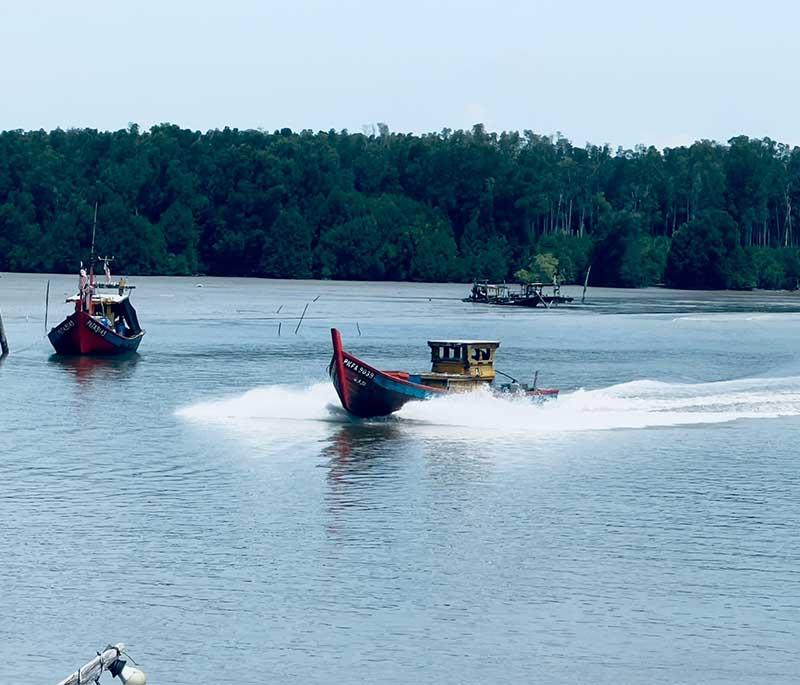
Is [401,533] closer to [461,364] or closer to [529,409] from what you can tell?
[461,364]

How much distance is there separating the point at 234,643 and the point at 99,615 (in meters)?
3.61

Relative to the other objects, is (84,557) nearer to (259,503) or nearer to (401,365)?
(259,503)

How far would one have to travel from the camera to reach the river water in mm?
34438

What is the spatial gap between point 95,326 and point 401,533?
60.1 m

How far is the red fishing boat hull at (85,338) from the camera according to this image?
102 metres

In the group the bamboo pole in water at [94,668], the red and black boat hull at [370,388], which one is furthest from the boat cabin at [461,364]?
the bamboo pole in water at [94,668]

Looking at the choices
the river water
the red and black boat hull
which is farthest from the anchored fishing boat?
the red and black boat hull

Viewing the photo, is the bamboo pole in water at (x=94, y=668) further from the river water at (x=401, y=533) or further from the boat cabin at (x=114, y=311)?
the boat cabin at (x=114, y=311)

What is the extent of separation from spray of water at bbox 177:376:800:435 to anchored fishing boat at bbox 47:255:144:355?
2206cm

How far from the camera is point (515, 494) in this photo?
172ft

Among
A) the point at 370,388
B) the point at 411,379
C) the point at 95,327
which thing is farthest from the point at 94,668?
the point at 95,327

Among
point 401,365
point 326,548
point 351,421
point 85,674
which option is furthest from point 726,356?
point 85,674

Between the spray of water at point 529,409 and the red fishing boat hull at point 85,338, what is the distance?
22060mm

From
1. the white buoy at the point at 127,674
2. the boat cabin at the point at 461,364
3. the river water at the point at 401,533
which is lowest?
the river water at the point at 401,533
